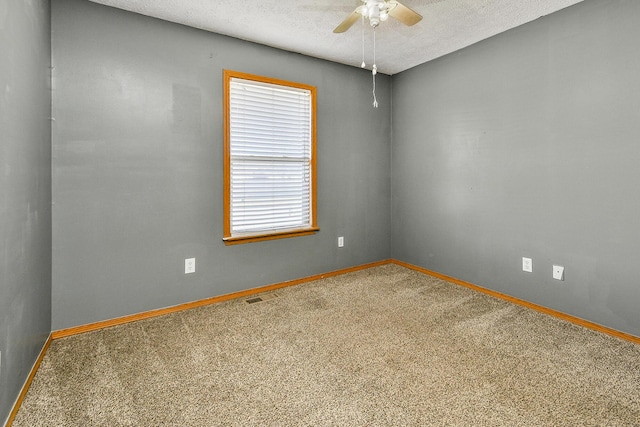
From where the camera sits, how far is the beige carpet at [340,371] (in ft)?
5.16

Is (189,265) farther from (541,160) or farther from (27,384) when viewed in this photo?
(541,160)

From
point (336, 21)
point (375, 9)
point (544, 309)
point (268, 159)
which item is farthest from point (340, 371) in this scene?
point (336, 21)

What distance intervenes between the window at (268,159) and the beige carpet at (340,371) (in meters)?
0.91

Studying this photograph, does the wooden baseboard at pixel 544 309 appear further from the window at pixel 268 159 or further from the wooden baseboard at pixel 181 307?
the window at pixel 268 159

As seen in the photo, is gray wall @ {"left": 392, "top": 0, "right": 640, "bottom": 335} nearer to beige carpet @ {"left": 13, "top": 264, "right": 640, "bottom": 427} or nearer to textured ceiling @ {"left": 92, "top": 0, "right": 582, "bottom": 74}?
textured ceiling @ {"left": 92, "top": 0, "right": 582, "bottom": 74}

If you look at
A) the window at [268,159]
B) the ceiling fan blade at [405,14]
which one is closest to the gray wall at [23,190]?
the window at [268,159]

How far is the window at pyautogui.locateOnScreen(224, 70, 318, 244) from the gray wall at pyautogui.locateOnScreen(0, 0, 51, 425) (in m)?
1.30

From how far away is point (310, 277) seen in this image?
3.66m

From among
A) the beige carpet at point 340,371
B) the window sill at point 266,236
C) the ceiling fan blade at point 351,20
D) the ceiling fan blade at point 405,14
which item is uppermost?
the ceiling fan blade at point 351,20

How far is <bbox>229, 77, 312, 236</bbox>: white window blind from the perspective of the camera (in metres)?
3.13

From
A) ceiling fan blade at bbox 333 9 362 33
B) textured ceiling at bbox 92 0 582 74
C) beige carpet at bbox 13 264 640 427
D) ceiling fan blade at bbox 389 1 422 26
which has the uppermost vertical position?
textured ceiling at bbox 92 0 582 74

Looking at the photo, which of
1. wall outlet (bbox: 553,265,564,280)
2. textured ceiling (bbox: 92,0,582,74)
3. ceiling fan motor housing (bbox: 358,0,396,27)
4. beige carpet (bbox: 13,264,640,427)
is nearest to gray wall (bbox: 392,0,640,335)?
wall outlet (bbox: 553,265,564,280)

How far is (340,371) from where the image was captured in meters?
1.94

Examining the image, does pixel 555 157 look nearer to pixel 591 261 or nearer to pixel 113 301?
pixel 591 261
